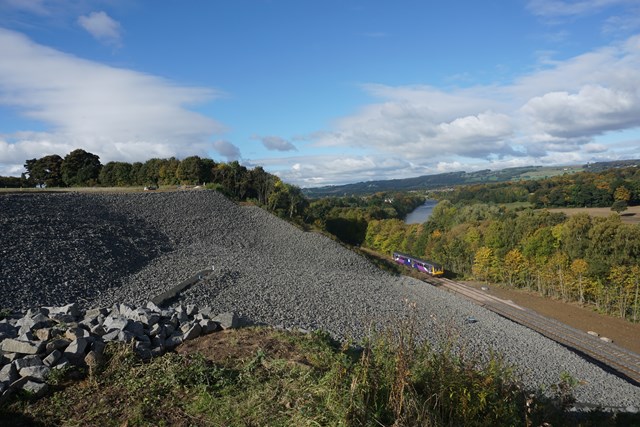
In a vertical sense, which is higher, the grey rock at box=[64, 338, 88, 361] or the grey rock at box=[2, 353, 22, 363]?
the grey rock at box=[64, 338, 88, 361]

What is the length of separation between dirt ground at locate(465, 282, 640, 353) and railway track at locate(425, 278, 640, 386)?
1.11 metres

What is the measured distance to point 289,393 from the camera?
428 cm

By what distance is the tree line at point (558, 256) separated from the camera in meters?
24.6

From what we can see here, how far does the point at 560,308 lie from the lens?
26.2 metres

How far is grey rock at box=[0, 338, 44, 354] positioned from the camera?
540 cm

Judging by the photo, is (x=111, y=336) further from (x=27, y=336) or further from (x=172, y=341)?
(x=27, y=336)

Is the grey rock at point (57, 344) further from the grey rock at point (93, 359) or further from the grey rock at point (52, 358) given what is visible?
the grey rock at point (93, 359)

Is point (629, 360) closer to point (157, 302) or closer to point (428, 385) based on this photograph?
point (428, 385)

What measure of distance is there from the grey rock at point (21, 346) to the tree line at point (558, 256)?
95.3 feet

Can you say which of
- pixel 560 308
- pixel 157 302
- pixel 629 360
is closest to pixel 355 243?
pixel 560 308

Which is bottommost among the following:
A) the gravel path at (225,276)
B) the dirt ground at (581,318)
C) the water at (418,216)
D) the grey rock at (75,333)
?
the water at (418,216)

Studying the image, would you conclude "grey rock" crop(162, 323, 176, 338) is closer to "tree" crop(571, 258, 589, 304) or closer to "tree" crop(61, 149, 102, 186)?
"tree" crop(571, 258, 589, 304)

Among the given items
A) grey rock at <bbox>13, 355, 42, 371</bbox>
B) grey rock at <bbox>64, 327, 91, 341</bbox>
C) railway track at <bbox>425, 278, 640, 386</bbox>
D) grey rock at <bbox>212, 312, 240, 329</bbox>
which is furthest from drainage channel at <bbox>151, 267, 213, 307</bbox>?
railway track at <bbox>425, 278, 640, 386</bbox>

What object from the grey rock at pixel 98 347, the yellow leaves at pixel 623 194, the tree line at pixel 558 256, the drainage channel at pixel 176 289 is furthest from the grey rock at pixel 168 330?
the yellow leaves at pixel 623 194
